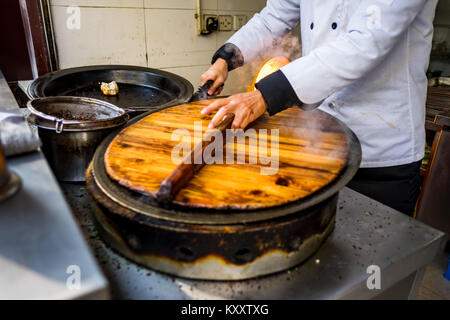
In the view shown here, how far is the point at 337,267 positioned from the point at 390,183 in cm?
87

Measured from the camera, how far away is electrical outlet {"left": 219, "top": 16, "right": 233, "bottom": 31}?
3.95 m

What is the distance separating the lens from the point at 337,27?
1464 millimetres

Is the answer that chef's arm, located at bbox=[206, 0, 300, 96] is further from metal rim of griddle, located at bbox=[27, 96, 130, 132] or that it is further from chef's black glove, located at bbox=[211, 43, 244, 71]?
metal rim of griddle, located at bbox=[27, 96, 130, 132]

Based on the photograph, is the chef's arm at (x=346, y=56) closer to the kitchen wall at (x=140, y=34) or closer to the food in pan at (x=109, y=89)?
the food in pan at (x=109, y=89)

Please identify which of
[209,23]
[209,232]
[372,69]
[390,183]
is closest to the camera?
[209,232]

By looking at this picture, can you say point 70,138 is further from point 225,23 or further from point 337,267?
point 225,23

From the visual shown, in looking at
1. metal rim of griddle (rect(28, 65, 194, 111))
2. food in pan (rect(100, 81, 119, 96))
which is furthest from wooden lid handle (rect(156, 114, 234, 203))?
food in pan (rect(100, 81, 119, 96))

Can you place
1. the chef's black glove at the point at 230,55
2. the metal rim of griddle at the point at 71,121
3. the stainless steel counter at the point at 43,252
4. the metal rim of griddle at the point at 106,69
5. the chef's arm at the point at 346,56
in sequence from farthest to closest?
the chef's black glove at the point at 230,55 → the metal rim of griddle at the point at 106,69 → the chef's arm at the point at 346,56 → the metal rim of griddle at the point at 71,121 → the stainless steel counter at the point at 43,252

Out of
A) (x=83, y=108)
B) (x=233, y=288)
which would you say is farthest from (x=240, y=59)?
(x=233, y=288)

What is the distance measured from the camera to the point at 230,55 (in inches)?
68.8

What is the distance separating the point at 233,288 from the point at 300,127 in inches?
27.3

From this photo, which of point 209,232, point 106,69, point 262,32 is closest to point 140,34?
point 106,69

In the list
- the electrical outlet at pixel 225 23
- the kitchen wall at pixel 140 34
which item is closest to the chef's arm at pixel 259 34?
the kitchen wall at pixel 140 34

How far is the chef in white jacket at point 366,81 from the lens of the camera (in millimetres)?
1161
